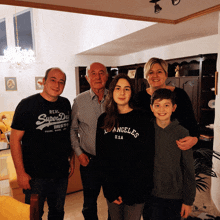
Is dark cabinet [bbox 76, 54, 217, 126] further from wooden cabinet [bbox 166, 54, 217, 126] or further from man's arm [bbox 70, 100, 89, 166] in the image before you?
man's arm [bbox 70, 100, 89, 166]

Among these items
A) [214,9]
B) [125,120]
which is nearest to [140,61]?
[214,9]

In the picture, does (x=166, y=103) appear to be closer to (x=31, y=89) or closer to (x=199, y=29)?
(x=199, y=29)

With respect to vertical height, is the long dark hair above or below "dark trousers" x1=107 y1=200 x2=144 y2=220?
above

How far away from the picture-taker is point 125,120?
1.37 meters

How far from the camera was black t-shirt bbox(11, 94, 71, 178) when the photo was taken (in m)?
1.57

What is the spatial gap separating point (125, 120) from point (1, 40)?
740 centimetres

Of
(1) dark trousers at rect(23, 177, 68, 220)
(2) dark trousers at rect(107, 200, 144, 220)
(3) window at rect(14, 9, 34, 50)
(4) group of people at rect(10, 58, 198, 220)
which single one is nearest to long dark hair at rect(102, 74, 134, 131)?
(4) group of people at rect(10, 58, 198, 220)

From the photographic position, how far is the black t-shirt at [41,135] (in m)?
1.57

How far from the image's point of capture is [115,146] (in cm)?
136

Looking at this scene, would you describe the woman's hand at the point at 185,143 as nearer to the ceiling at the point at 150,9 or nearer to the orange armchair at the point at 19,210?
the orange armchair at the point at 19,210

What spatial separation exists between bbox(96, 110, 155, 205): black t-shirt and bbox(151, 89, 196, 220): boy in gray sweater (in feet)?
0.19

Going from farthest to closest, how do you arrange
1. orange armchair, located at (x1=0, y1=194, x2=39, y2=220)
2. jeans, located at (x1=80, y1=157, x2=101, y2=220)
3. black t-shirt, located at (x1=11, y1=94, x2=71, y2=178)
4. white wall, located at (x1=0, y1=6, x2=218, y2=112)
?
1. white wall, located at (x1=0, y1=6, x2=218, y2=112)
2. jeans, located at (x1=80, y1=157, x2=101, y2=220)
3. black t-shirt, located at (x1=11, y1=94, x2=71, y2=178)
4. orange armchair, located at (x1=0, y1=194, x2=39, y2=220)

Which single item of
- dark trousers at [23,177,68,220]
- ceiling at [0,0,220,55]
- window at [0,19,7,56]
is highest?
window at [0,19,7,56]

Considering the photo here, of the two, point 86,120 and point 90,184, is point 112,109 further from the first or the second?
point 90,184
